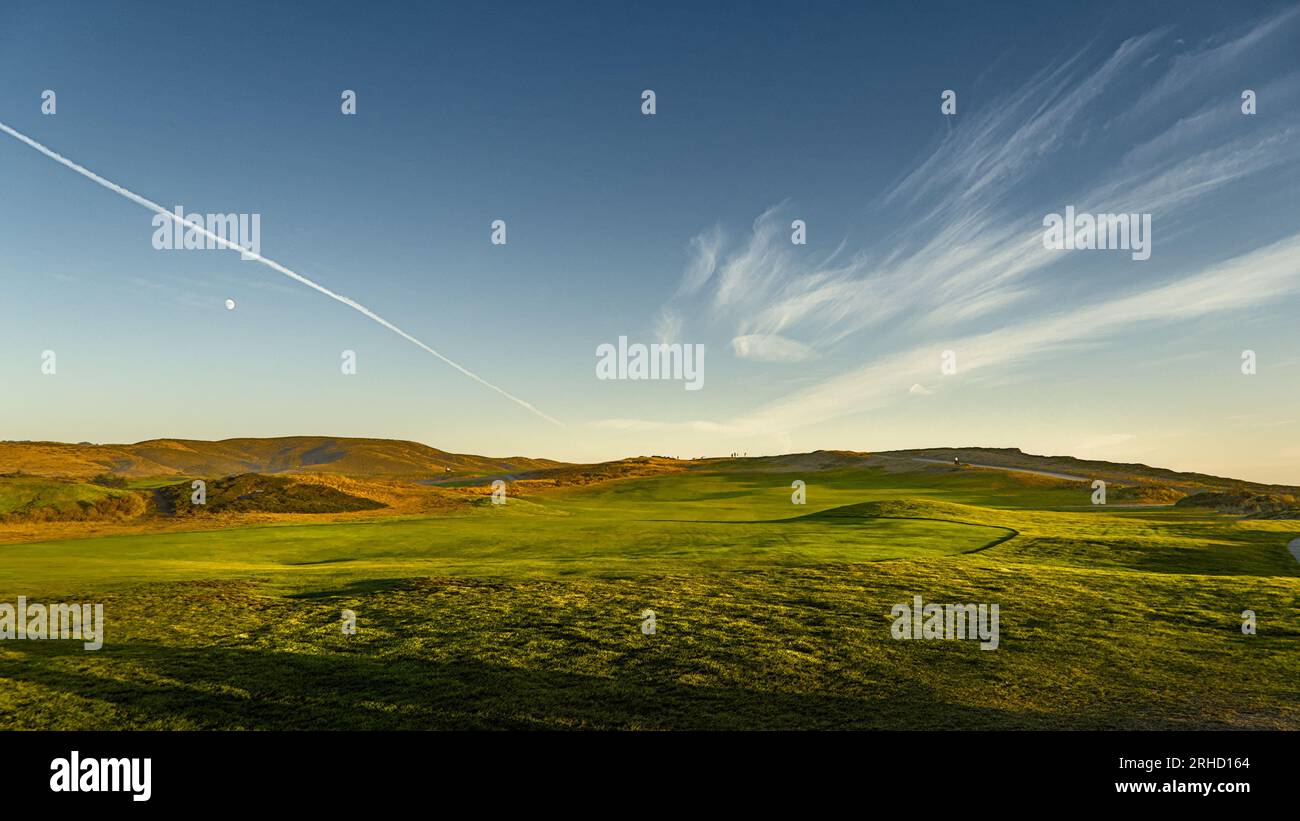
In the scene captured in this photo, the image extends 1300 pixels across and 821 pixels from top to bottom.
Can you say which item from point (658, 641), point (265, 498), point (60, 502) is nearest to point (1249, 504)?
point (658, 641)

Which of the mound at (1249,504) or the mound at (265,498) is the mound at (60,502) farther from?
the mound at (1249,504)

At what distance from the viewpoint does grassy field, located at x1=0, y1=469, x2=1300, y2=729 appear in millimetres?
8602

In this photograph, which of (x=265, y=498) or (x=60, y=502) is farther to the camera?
(x=265, y=498)

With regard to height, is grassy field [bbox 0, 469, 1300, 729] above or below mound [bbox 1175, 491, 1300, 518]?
above

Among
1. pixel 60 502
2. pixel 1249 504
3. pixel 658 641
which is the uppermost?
pixel 658 641

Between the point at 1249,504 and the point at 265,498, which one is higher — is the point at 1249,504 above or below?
below

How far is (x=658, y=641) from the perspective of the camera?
1216 cm

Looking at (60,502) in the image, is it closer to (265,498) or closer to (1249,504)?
(265,498)

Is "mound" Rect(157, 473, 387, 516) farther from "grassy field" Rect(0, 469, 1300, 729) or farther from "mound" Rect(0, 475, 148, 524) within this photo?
"grassy field" Rect(0, 469, 1300, 729)

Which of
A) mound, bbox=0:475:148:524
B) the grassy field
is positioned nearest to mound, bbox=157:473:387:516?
mound, bbox=0:475:148:524

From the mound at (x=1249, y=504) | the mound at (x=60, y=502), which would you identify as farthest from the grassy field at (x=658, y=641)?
the mound at (x=1249, y=504)
